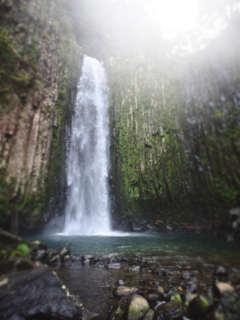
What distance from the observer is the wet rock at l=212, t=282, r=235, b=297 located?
2.06 metres

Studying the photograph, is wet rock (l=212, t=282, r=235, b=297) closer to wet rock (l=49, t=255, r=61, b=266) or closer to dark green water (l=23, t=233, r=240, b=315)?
dark green water (l=23, t=233, r=240, b=315)

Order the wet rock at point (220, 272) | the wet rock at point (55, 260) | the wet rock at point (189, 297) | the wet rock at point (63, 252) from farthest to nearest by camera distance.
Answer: the wet rock at point (63, 252) < the wet rock at point (55, 260) < the wet rock at point (189, 297) < the wet rock at point (220, 272)

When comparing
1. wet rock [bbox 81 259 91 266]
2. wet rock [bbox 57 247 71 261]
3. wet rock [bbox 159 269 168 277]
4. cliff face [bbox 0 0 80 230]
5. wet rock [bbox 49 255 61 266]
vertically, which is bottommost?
wet rock [bbox 159 269 168 277]

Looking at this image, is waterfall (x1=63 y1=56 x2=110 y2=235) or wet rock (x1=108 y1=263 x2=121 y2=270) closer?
wet rock (x1=108 y1=263 x2=121 y2=270)

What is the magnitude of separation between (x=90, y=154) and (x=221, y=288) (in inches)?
455

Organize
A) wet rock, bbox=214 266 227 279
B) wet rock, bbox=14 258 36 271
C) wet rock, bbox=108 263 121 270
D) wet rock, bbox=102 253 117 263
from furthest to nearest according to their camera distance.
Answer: wet rock, bbox=102 253 117 263 → wet rock, bbox=108 263 121 270 → wet rock, bbox=14 258 36 271 → wet rock, bbox=214 266 227 279

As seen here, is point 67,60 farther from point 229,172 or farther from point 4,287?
point 4,287

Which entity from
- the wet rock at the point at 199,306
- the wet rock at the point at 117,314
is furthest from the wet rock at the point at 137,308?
the wet rock at the point at 199,306

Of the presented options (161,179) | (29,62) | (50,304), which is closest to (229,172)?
(161,179)

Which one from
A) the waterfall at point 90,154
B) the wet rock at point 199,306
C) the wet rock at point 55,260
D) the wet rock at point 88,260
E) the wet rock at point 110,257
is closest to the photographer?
the wet rock at point 199,306

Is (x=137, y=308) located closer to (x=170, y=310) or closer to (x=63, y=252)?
(x=170, y=310)

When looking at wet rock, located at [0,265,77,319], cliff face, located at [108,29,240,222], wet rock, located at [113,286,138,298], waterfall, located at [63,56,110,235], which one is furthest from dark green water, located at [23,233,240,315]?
waterfall, located at [63,56,110,235]

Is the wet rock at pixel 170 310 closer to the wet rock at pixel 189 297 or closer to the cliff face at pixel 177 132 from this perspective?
the wet rock at pixel 189 297

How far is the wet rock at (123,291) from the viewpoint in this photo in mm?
3557
